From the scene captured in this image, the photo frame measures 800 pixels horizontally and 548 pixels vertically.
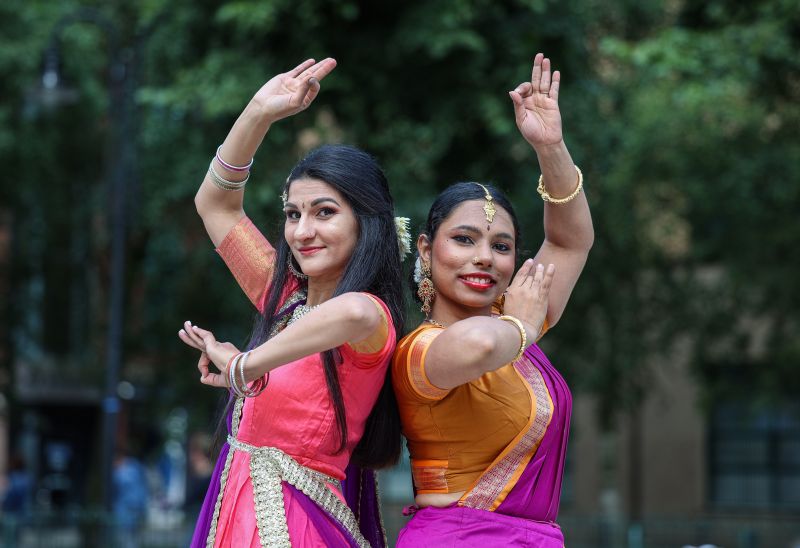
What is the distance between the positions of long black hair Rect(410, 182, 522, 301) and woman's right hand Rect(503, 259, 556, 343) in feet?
0.38

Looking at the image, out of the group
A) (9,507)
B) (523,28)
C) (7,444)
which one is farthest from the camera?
(7,444)

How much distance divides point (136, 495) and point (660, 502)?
10.2 m

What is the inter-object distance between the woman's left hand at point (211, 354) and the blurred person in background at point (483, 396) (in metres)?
0.50

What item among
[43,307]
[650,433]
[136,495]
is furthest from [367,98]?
[650,433]

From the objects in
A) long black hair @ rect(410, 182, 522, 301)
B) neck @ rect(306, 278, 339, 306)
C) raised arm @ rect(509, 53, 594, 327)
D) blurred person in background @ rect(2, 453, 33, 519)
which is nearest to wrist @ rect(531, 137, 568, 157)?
raised arm @ rect(509, 53, 594, 327)

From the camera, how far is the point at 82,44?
47.8 feet

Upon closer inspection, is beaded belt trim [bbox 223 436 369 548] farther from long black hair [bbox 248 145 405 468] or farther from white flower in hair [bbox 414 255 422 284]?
white flower in hair [bbox 414 255 422 284]

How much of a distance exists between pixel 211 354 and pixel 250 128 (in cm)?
80

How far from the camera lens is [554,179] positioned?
12.3ft

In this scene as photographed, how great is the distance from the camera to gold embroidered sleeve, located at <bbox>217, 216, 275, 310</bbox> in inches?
152

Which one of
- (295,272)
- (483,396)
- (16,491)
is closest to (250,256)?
(295,272)

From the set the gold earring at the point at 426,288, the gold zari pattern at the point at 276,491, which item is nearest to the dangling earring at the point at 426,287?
the gold earring at the point at 426,288

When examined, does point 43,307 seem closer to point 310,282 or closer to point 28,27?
point 28,27

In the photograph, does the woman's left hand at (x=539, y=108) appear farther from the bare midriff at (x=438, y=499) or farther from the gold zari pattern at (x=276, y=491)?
the gold zari pattern at (x=276, y=491)
